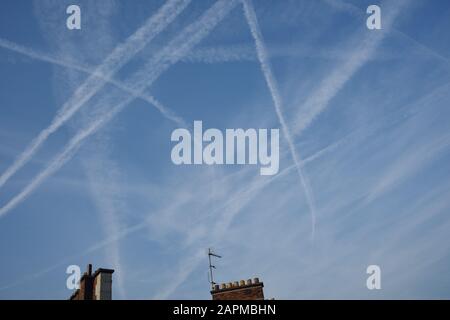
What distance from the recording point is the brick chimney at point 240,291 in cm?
2230

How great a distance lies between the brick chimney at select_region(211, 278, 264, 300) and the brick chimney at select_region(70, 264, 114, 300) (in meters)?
5.98

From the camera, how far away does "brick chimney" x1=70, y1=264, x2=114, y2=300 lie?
1978 cm

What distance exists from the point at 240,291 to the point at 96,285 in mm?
7664

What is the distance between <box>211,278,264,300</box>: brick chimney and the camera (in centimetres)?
2230

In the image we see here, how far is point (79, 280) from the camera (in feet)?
68.5

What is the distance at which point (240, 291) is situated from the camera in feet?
74.3

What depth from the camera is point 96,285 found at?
20172mm

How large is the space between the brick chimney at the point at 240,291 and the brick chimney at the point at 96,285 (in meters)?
5.98

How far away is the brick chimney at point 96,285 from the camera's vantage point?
19.8 meters
